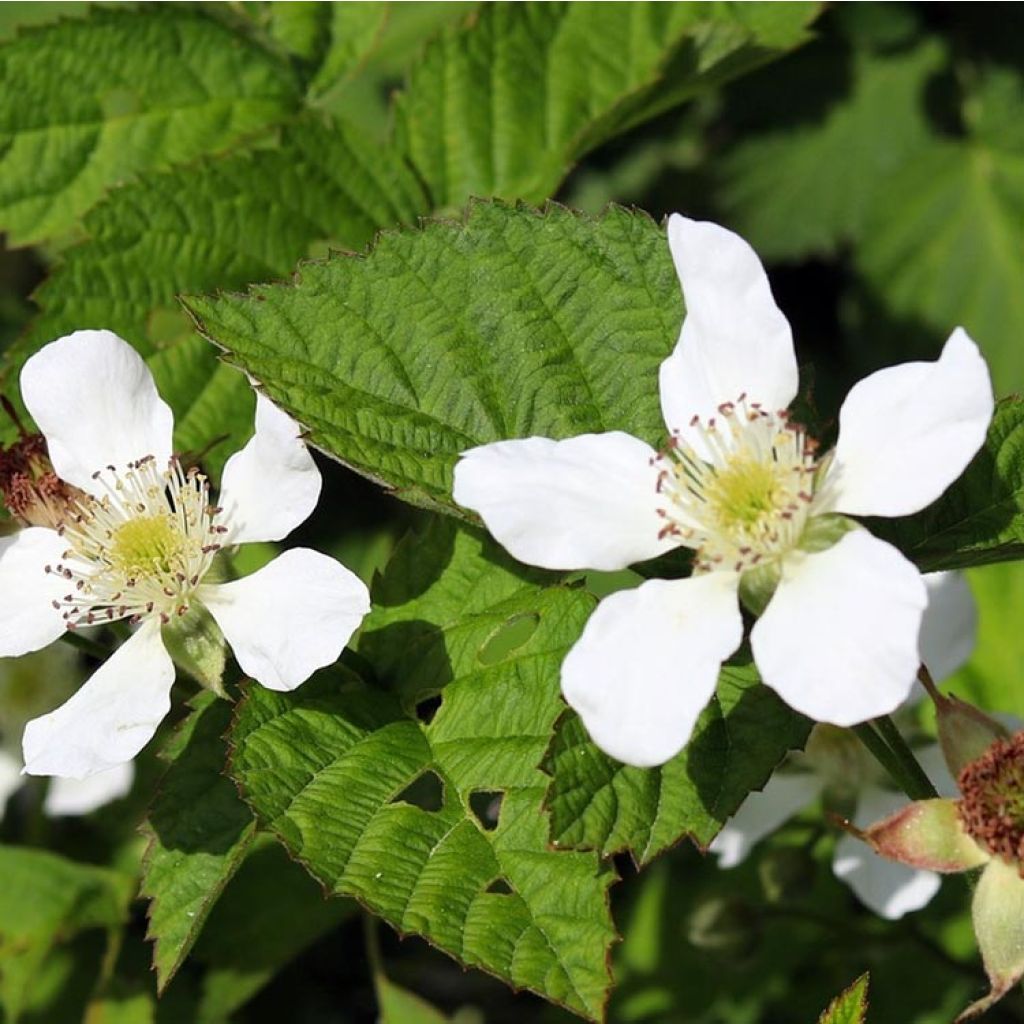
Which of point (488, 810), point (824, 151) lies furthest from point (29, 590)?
point (824, 151)

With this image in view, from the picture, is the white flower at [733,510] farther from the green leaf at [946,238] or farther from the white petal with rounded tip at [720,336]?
the green leaf at [946,238]

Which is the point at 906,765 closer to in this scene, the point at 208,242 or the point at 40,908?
the point at 208,242

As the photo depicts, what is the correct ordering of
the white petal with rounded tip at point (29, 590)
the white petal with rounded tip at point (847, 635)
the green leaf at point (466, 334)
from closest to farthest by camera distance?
1. the white petal with rounded tip at point (847, 635)
2. the green leaf at point (466, 334)
3. the white petal with rounded tip at point (29, 590)

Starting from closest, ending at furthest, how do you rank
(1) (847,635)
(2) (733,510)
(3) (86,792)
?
(1) (847,635) → (2) (733,510) → (3) (86,792)

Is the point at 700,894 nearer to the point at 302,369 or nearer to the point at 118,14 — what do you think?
the point at 302,369

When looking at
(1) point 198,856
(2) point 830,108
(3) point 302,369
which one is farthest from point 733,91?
(1) point 198,856

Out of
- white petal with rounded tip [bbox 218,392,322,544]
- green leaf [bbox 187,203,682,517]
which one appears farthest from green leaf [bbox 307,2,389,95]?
white petal with rounded tip [bbox 218,392,322,544]

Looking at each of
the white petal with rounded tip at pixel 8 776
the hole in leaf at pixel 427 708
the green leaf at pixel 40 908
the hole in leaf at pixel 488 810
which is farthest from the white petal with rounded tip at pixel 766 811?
the white petal with rounded tip at pixel 8 776
